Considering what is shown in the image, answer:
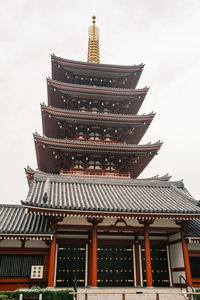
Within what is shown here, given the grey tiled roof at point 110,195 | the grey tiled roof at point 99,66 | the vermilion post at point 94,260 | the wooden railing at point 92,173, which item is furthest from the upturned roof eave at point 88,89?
the vermilion post at point 94,260

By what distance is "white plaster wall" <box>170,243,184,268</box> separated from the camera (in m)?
14.9

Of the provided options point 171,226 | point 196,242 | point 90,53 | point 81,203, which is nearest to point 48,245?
point 81,203

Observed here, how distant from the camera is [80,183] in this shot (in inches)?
718

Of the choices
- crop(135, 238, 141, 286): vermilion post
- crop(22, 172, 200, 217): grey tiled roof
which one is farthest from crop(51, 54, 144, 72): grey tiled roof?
crop(135, 238, 141, 286): vermilion post

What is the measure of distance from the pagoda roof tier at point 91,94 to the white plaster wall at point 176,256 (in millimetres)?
14262

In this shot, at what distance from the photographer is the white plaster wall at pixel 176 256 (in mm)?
14891

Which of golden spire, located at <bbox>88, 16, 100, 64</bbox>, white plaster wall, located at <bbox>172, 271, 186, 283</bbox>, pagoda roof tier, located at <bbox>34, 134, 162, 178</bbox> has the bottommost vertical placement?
white plaster wall, located at <bbox>172, 271, 186, 283</bbox>

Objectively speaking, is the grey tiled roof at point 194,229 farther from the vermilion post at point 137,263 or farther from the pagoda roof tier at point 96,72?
the pagoda roof tier at point 96,72

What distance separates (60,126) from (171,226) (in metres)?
12.8

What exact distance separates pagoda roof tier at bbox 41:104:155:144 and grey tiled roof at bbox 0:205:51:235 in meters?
8.44

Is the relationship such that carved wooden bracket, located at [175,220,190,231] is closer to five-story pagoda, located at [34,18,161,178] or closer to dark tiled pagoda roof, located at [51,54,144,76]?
five-story pagoda, located at [34,18,161,178]

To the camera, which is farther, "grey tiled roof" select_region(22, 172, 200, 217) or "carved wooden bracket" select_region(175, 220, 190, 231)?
"carved wooden bracket" select_region(175, 220, 190, 231)

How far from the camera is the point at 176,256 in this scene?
15516 millimetres

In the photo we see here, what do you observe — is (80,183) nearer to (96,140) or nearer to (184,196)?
(96,140)
